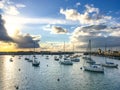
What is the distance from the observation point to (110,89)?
65125 mm

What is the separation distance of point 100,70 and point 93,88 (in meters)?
37.3

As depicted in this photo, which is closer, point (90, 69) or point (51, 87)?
point (51, 87)

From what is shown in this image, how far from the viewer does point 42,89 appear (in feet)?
208

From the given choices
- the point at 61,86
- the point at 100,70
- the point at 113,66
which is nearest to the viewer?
the point at 61,86

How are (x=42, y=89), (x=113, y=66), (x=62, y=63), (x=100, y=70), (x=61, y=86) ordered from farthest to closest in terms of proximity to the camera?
(x=62, y=63) < (x=113, y=66) < (x=100, y=70) < (x=61, y=86) < (x=42, y=89)

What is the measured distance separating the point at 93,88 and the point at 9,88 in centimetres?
2197

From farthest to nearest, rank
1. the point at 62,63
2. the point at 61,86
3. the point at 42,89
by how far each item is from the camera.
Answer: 1. the point at 62,63
2. the point at 61,86
3. the point at 42,89

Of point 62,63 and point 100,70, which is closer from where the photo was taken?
point 100,70

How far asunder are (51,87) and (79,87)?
752 centimetres

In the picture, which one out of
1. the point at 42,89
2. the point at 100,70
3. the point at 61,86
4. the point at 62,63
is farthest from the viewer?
the point at 62,63

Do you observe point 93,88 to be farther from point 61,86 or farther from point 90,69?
point 90,69

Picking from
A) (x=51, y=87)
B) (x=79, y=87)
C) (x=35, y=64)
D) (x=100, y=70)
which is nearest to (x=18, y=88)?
(x=51, y=87)

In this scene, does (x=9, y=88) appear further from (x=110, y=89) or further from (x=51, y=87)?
(x=110, y=89)

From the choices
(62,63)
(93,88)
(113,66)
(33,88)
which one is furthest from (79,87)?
(62,63)
